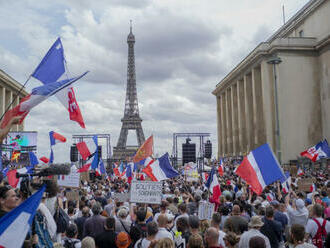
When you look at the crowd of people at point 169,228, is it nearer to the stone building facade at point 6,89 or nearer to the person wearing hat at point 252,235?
the person wearing hat at point 252,235

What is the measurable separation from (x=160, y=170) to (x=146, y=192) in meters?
6.68

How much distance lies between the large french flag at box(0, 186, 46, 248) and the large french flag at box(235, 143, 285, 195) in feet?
22.8

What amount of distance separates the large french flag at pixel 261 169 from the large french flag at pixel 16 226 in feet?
22.8

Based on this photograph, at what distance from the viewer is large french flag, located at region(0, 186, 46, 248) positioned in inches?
138

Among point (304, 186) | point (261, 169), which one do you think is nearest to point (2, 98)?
point (304, 186)

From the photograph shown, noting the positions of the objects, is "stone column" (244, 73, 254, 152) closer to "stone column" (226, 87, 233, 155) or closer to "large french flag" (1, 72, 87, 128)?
"stone column" (226, 87, 233, 155)

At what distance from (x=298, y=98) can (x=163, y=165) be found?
118 ft

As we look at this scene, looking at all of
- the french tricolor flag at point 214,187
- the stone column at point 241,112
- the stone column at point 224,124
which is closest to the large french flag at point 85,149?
the french tricolor flag at point 214,187

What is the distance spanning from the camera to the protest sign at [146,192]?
28.9ft

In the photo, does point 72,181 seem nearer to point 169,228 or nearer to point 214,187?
point 214,187

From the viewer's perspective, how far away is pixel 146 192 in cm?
888

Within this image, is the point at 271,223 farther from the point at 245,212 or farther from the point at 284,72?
the point at 284,72

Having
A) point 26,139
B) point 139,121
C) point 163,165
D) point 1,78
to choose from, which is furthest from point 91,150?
point 139,121

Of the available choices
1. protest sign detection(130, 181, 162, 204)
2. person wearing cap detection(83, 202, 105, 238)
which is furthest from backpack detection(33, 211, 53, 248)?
protest sign detection(130, 181, 162, 204)
